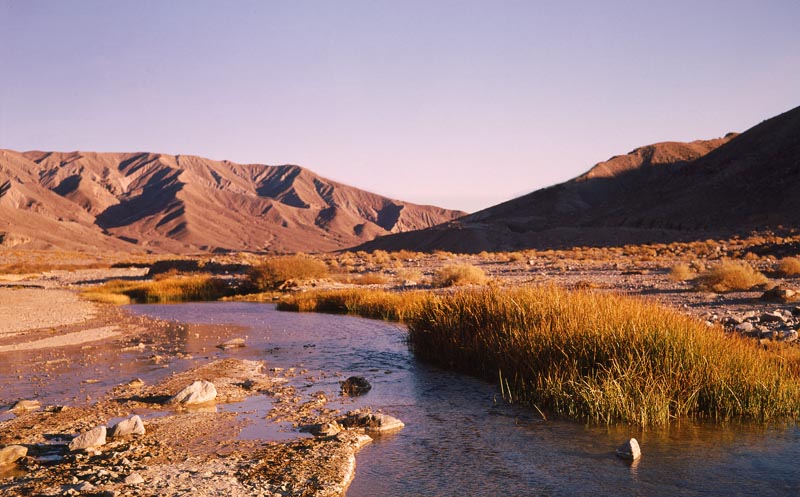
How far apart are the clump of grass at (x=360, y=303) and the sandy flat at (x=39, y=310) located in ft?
26.4

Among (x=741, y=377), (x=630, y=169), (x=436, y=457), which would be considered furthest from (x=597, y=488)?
(x=630, y=169)

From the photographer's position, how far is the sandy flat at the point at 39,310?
21312mm

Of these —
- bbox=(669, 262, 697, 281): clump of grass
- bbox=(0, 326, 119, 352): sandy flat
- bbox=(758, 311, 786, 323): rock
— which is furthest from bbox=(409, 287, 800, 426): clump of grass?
bbox=(669, 262, 697, 281): clump of grass

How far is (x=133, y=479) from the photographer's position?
6.77m

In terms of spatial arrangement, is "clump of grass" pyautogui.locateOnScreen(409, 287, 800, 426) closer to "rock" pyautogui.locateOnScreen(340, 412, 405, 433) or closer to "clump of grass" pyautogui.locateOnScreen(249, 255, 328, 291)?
"rock" pyautogui.locateOnScreen(340, 412, 405, 433)

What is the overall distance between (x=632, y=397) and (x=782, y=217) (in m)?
63.4

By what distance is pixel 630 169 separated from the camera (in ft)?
411

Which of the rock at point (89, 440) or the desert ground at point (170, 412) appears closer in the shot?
the desert ground at point (170, 412)

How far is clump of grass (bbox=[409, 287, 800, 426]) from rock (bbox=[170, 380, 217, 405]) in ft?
15.8

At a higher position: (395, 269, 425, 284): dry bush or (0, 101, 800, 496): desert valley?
(395, 269, 425, 284): dry bush

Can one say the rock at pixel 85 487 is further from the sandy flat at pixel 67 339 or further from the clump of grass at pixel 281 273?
the clump of grass at pixel 281 273

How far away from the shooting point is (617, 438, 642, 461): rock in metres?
7.57

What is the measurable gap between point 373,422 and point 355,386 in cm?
243

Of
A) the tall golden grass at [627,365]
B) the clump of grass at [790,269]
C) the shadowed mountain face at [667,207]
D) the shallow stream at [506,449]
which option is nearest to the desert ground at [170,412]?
the shallow stream at [506,449]
